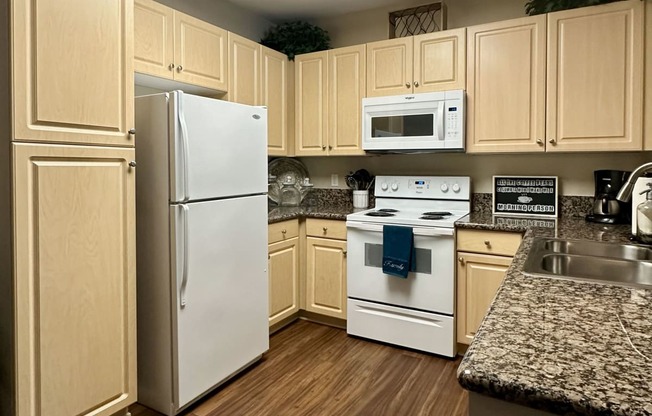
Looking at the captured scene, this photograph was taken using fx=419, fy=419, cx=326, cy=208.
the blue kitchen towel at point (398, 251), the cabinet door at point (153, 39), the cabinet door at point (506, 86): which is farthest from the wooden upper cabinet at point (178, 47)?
the cabinet door at point (506, 86)

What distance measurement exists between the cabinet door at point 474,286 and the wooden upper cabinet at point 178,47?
195cm

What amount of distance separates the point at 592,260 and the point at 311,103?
233cm

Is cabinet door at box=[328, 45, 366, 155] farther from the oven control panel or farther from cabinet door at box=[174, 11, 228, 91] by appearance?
cabinet door at box=[174, 11, 228, 91]

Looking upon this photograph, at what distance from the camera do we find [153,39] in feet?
7.61

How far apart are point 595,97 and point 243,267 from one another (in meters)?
2.22

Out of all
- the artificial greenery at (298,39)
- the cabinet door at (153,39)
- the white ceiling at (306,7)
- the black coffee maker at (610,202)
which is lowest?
the black coffee maker at (610,202)

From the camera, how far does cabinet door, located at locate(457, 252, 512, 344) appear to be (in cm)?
249

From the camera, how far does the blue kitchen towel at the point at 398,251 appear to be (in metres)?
2.64

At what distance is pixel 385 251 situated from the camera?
2.71 metres

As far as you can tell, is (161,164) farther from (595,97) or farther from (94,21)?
(595,97)

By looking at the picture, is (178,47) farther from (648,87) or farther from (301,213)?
(648,87)

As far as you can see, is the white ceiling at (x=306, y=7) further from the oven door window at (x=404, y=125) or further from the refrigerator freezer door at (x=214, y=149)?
the refrigerator freezer door at (x=214, y=149)

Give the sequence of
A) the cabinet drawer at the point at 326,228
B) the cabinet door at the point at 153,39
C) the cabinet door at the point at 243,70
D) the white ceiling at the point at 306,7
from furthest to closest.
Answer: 1. the white ceiling at the point at 306,7
2. the cabinet drawer at the point at 326,228
3. the cabinet door at the point at 243,70
4. the cabinet door at the point at 153,39

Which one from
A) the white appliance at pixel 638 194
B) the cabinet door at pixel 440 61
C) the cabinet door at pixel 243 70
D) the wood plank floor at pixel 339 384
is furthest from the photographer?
the cabinet door at pixel 243 70
